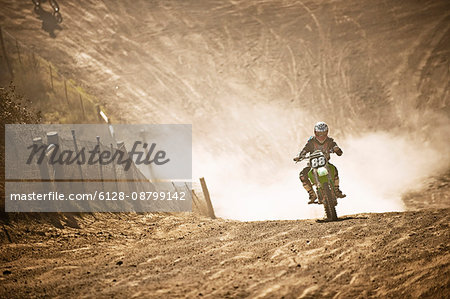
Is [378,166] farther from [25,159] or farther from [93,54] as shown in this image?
[93,54]

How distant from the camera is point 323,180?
25.2 ft

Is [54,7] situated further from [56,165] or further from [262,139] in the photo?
[56,165]

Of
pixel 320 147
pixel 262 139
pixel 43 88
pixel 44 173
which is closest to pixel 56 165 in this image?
pixel 44 173

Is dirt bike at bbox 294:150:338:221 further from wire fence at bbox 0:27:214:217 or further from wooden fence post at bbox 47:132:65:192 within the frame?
wire fence at bbox 0:27:214:217

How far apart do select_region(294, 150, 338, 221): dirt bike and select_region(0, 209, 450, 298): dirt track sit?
1.47 feet

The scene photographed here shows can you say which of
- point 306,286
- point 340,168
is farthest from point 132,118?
point 306,286

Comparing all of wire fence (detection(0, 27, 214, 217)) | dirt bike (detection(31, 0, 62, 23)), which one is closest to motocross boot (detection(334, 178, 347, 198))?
wire fence (detection(0, 27, 214, 217))

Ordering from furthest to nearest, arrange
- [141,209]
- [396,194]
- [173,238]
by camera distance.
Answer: [396,194], [141,209], [173,238]

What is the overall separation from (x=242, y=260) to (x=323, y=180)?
291 centimetres

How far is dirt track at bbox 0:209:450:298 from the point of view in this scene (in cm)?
454

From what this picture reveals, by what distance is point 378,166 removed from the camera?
15055mm

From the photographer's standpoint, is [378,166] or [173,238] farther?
[378,166]

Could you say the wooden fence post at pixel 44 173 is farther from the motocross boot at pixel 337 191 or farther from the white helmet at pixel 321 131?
the motocross boot at pixel 337 191

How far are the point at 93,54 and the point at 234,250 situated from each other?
65.3 feet
